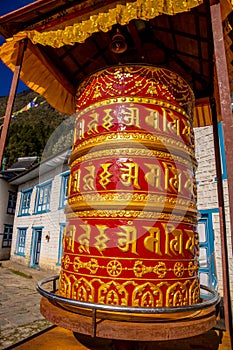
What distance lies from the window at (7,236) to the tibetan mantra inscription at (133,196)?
844 inches

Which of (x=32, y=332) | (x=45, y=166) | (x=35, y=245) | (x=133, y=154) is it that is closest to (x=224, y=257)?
(x=133, y=154)

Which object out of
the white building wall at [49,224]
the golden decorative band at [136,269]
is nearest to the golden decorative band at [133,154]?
the golden decorative band at [136,269]

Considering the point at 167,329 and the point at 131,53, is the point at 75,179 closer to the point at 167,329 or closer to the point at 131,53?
the point at 167,329

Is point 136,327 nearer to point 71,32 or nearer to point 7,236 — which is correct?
point 71,32

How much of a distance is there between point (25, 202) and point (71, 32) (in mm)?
18766

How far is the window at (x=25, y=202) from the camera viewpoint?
63.8 feet

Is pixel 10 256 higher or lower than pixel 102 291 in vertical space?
lower

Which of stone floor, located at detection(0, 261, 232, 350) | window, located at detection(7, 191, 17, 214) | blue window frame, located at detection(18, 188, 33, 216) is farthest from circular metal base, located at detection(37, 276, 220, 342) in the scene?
window, located at detection(7, 191, 17, 214)

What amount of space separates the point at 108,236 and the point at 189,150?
1.60m

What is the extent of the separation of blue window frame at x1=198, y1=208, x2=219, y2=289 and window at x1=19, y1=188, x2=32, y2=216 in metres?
14.6

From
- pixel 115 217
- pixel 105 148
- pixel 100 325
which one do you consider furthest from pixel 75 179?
pixel 100 325

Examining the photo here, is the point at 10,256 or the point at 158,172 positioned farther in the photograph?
the point at 10,256

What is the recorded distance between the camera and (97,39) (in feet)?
13.6

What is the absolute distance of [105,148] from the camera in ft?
10.3
